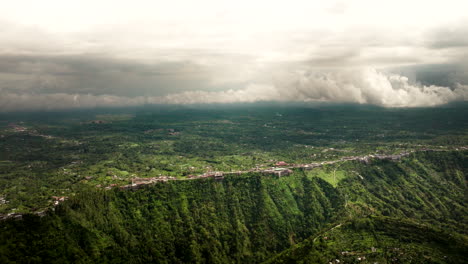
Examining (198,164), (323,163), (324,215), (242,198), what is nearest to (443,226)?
(324,215)

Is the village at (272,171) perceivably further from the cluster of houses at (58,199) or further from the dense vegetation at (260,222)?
the cluster of houses at (58,199)

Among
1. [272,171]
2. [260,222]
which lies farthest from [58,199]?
[272,171]

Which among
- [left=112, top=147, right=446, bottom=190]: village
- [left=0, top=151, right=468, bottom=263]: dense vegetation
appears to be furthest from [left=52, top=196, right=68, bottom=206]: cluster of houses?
[left=112, top=147, right=446, bottom=190]: village

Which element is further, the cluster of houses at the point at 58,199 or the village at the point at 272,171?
the village at the point at 272,171

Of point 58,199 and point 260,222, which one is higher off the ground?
point 58,199

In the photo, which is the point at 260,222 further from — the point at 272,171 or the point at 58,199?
the point at 58,199

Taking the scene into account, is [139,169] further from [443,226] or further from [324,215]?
[443,226]

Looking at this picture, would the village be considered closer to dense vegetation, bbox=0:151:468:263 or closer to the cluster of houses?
dense vegetation, bbox=0:151:468:263

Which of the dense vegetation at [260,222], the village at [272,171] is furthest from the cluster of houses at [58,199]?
the village at [272,171]
